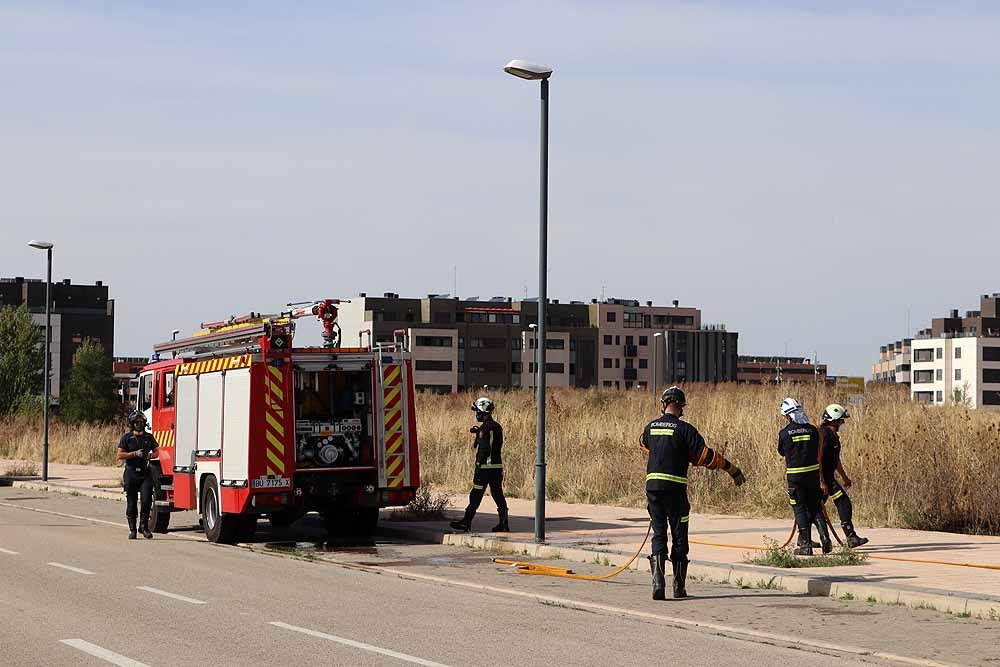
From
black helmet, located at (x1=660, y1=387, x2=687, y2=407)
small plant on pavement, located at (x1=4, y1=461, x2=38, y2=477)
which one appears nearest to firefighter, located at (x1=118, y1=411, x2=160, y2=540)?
black helmet, located at (x1=660, y1=387, x2=687, y2=407)

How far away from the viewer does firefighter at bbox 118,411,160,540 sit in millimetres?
21203

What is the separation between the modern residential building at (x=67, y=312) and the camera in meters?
171

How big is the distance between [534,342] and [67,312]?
6223 centimetres

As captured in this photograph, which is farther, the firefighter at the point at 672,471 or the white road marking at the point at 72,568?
the white road marking at the point at 72,568

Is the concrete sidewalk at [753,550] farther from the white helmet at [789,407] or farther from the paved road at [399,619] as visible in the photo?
the white helmet at [789,407]

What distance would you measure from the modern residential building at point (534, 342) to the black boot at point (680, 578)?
14494 centimetres

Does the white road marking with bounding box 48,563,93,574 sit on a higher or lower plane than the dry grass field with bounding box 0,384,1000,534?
lower

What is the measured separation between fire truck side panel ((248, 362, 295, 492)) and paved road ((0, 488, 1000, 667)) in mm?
1457

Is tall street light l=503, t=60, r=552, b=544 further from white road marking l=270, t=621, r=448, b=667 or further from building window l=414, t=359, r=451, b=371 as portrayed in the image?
building window l=414, t=359, r=451, b=371

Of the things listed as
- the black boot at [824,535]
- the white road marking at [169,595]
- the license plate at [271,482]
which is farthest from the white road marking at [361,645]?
the license plate at [271,482]

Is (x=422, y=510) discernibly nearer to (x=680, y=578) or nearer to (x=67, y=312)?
(x=680, y=578)

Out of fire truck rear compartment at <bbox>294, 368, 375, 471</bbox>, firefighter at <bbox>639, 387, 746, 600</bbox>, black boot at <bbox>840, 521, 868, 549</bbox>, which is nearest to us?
firefighter at <bbox>639, 387, 746, 600</bbox>

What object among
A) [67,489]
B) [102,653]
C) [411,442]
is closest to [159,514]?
[411,442]

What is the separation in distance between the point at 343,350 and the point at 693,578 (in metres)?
7.03
